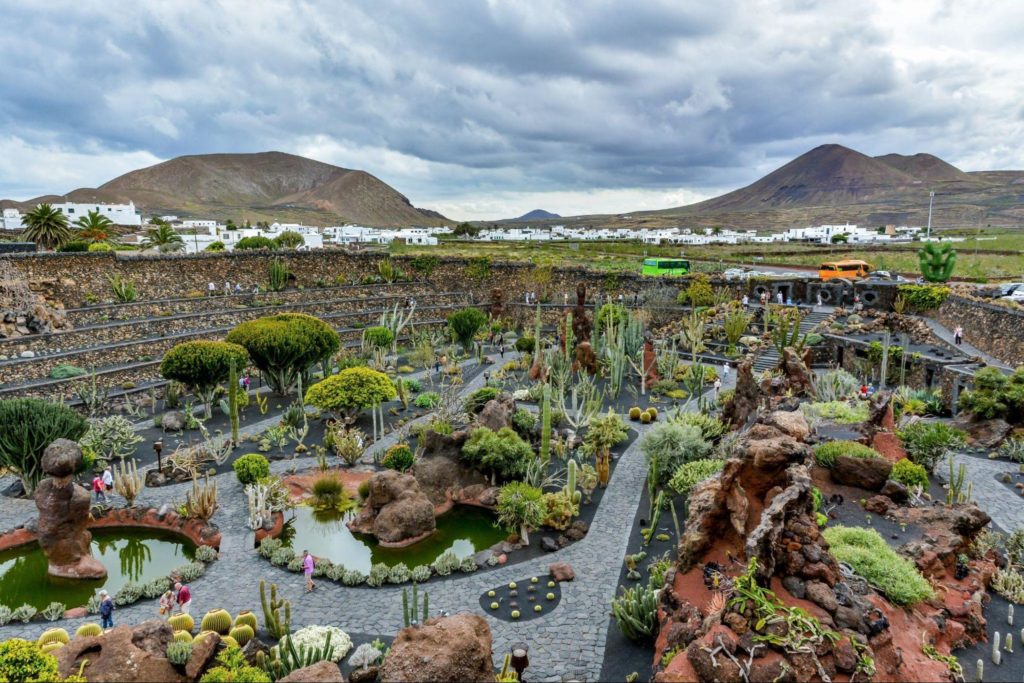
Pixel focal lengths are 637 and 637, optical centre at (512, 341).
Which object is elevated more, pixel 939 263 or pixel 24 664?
pixel 939 263

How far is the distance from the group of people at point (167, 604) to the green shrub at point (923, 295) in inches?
1326

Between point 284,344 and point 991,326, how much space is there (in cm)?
2697

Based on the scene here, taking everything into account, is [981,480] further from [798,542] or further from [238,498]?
[238,498]

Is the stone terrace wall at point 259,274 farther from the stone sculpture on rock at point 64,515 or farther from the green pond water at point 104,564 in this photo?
the stone sculpture on rock at point 64,515

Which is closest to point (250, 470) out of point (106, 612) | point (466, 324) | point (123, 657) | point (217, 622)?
point (106, 612)

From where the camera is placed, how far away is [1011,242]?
63.8 meters

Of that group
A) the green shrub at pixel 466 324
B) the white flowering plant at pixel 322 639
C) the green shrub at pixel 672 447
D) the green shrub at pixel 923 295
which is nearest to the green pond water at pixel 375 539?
the white flowering plant at pixel 322 639

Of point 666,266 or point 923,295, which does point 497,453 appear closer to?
point 923,295

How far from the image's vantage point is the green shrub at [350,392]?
20.2 meters

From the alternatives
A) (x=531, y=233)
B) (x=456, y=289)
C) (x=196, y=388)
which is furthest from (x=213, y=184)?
(x=196, y=388)

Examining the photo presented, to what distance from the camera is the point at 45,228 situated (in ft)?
115

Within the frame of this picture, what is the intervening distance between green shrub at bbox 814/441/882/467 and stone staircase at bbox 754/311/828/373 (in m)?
11.4

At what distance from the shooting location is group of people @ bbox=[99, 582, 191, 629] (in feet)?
34.7

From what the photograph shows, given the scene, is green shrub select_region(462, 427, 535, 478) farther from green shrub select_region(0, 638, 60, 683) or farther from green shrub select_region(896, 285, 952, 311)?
green shrub select_region(896, 285, 952, 311)
